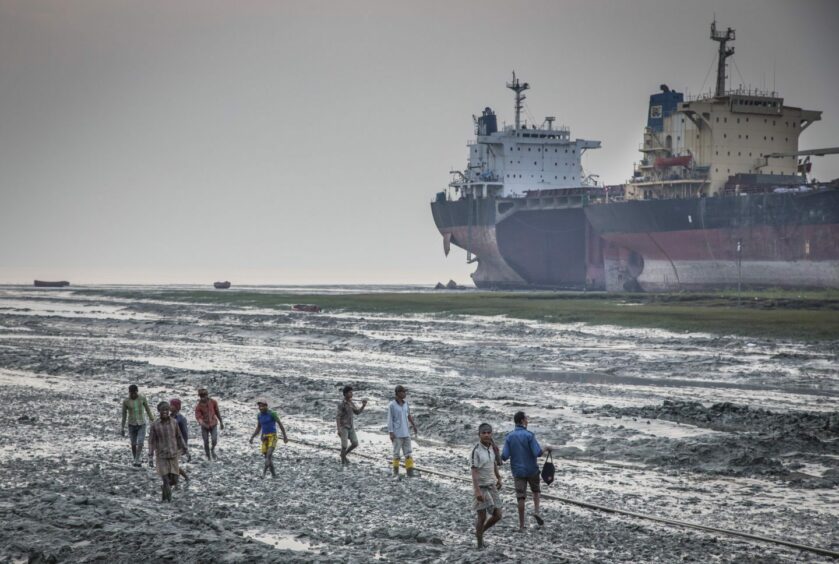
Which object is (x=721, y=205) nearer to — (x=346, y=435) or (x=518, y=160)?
(x=518, y=160)

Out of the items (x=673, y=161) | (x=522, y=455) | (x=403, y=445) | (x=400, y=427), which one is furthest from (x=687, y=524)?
(x=673, y=161)

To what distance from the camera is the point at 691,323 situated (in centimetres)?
4394

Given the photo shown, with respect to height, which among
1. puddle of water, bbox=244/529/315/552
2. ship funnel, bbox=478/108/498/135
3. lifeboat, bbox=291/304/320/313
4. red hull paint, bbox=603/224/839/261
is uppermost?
ship funnel, bbox=478/108/498/135

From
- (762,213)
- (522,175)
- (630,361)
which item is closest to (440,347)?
(630,361)

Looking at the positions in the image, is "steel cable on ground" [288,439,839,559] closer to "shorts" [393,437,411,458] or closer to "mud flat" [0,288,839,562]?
"mud flat" [0,288,839,562]

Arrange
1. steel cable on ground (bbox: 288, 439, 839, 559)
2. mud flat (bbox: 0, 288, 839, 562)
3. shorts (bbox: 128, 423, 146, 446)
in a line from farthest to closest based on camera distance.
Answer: shorts (bbox: 128, 423, 146, 446)
mud flat (bbox: 0, 288, 839, 562)
steel cable on ground (bbox: 288, 439, 839, 559)

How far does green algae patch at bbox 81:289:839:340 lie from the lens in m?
41.2

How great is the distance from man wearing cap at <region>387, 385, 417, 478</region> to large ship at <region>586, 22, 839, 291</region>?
145 feet

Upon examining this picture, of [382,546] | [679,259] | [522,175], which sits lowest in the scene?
[382,546]

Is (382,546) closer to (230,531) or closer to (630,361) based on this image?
(230,531)

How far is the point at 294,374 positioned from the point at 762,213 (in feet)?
115

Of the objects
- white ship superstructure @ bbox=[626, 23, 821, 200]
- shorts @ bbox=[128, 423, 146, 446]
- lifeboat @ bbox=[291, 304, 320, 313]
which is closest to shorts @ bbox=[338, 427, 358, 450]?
shorts @ bbox=[128, 423, 146, 446]

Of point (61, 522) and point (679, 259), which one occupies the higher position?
point (679, 259)

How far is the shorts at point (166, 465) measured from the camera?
15.6 m
